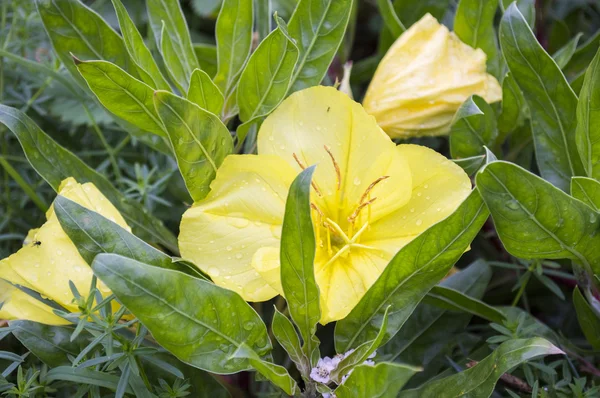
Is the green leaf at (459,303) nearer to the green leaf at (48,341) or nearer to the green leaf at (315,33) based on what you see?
the green leaf at (315,33)

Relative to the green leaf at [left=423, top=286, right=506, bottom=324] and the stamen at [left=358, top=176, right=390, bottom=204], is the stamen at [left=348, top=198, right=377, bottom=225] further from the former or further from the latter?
the green leaf at [left=423, top=286, right=506, bottom=324]

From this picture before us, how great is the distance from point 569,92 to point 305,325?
0.48 meters

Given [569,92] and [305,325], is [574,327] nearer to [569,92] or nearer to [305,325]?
[569,92]

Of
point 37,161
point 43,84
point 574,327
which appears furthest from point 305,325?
point 43,84

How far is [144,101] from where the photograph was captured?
0.86 meters

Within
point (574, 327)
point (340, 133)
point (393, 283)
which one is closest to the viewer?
point (393, 283)

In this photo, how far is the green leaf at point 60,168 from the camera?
0.90 meters

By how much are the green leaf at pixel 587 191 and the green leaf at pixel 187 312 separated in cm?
41

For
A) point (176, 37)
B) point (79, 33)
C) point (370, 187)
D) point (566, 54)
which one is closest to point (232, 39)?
point (176, 37)

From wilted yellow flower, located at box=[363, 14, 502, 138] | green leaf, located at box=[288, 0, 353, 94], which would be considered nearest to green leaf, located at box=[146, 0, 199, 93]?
green leaf, located at box=[288, 0, 353, 94]

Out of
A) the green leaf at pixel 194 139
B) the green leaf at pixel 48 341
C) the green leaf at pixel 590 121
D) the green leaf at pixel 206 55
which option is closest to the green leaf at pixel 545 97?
the green leaf at pixel 590 121

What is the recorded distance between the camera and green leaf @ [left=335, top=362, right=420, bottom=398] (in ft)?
2.06

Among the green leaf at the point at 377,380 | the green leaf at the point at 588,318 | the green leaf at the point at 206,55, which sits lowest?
the green leaf at the point at 588,318

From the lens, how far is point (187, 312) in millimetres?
709
